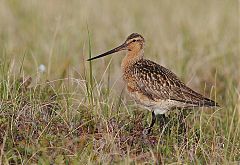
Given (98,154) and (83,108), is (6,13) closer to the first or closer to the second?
(83,108)

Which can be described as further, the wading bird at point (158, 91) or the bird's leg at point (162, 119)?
the bird's leg at point (162, 119)

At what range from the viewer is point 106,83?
24.1ft

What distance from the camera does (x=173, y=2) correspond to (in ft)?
39.4

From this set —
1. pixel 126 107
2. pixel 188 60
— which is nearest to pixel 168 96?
pixel 126 107

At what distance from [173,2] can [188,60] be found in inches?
143

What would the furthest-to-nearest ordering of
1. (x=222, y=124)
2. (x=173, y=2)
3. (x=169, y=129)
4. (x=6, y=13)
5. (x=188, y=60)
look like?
(x=173, y=2) → (x=6, y=13) → (x=188, y=60) → (x=222, y=124) → (x=169, y=129)

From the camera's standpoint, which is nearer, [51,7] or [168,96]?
[168,96]

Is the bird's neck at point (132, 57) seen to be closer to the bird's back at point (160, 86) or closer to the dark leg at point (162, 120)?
the bird's back at point (160, 86)

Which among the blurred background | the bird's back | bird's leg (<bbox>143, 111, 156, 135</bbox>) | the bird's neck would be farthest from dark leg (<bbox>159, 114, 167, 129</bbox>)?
the blurred background

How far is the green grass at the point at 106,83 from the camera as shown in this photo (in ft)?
16.8

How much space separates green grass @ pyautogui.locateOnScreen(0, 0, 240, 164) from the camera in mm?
5113

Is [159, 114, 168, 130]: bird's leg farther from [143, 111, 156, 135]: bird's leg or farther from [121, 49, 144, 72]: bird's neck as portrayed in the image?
[121, 49, 144, 72]: bird's neck


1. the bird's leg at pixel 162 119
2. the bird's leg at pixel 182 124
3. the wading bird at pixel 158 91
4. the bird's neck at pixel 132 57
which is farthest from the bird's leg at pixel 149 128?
the bird's neck at pixel 132 57

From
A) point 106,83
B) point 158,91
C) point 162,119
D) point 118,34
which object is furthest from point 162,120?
point 118,34
